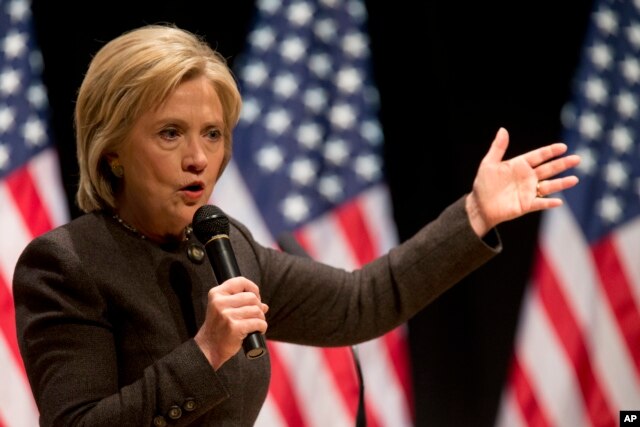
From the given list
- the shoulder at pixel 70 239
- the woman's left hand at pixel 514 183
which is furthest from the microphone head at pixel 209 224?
the woman's left hand at pixel 514 183

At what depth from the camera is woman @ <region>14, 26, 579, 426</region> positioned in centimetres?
132

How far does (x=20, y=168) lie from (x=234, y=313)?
1499mm

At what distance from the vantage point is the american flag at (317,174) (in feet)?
8.90

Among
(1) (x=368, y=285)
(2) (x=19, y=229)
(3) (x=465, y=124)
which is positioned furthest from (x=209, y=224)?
(3) (x=465, y=124)

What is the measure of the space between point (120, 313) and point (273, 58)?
4.86ft

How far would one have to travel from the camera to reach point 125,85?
1442 millimetres

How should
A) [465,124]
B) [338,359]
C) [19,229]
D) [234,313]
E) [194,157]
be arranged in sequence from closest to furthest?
[234,313] < [194,157] < [19,229] < [338,359] < [465,124]

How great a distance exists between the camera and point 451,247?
1.71 meters

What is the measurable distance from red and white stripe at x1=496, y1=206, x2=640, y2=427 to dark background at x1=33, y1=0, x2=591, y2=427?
7cm

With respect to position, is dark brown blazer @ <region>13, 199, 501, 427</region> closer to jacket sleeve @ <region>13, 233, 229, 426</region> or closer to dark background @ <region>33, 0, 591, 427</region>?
jacket sleeve @ <region>13, 233, 229, 426</region>

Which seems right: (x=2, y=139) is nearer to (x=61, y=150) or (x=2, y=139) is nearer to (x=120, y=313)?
(x=61, y=150)

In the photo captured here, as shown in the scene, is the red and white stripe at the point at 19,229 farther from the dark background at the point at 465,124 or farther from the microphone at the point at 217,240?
the microphone at the point at 217,240

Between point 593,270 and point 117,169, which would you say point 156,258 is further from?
point 593,270

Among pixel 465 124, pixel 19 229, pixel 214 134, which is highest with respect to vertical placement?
pixel 214 134
